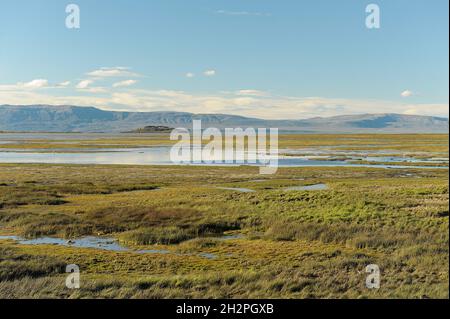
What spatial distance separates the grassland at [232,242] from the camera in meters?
15.6

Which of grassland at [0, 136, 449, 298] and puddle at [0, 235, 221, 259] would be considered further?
puddle at [0, 235, 221, 259]

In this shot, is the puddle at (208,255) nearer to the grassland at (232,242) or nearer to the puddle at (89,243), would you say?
the puddle at (89,243)

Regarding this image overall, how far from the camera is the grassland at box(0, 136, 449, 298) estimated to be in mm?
15625

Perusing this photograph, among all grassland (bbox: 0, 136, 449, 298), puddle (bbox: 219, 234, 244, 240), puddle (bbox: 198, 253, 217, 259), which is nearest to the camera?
grassland (bbox: 0, 136, 449, 298)

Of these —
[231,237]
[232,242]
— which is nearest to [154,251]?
[232,242]

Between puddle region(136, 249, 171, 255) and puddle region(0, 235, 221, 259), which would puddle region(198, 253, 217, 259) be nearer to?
puddle region(0, 235, 221, 259)

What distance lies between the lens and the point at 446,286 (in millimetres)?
14438

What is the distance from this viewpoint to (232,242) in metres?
24.6

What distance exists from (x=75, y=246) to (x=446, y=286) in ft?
57.1

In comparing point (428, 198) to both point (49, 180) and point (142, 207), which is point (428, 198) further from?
point (49, 180)

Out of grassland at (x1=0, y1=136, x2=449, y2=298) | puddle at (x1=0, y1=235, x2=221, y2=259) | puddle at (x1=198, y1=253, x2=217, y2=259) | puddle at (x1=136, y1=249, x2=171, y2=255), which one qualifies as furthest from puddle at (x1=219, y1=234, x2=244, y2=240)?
puddle at (x1=136, y1=249, x2=171, y2=255)

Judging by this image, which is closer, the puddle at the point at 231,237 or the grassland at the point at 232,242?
the grassland at the point at 232,242

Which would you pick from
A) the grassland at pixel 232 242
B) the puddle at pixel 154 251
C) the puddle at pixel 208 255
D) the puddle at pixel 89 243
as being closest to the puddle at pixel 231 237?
the puddle at pixel 89 243
